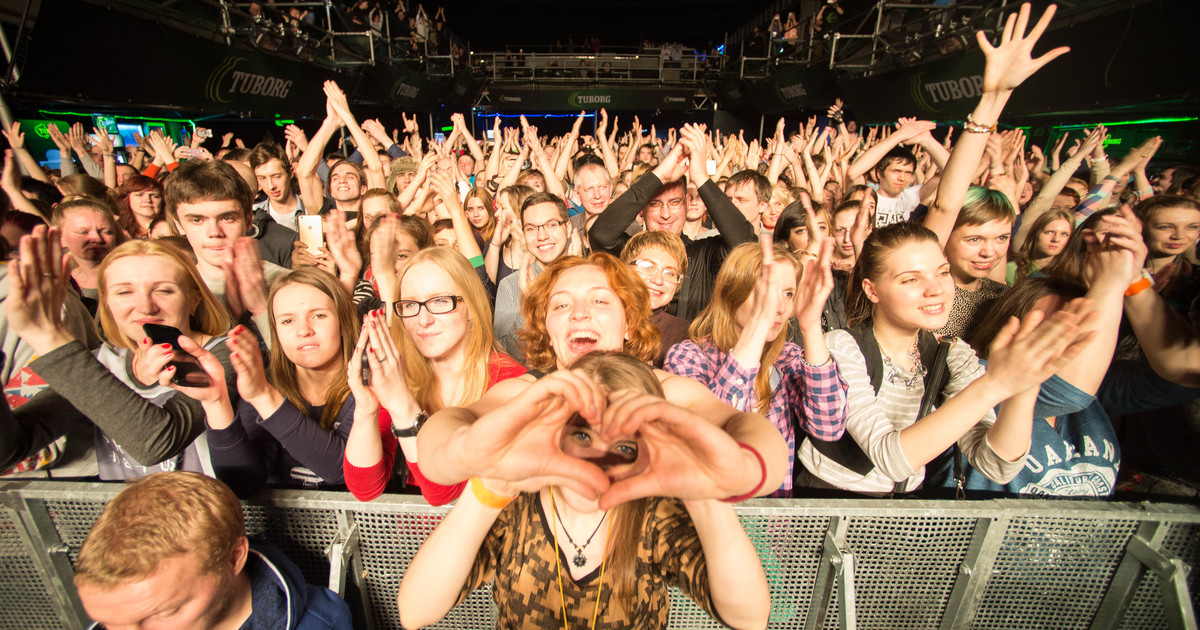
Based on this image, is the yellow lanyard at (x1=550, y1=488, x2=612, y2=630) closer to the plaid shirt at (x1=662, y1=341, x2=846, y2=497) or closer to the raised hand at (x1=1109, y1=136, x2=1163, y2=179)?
the plaid shirt at (x1=662, y1=341, x2=846, y2=497)

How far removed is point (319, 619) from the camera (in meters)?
1.33

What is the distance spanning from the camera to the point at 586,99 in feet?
61.1

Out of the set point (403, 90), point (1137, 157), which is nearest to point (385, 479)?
point (1137, 157)

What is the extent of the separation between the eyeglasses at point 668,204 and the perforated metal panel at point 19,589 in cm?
290

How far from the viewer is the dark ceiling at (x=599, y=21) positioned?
26.4 m

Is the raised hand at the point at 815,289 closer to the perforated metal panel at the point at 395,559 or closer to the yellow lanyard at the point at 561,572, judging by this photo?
the yellow lanyard at the point at 561,572

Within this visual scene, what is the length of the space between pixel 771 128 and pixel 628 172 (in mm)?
13950

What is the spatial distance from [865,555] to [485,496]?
116cm

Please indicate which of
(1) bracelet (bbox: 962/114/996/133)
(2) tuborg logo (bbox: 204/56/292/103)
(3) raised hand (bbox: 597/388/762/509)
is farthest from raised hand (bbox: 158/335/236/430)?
(2) tuborg logo (bbox: 204/56/292/103)

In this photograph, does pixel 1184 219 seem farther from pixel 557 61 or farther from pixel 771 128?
pixel 557 61

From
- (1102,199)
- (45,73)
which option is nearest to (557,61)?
(45,73)

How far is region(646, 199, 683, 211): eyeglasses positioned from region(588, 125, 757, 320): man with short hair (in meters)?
0.02

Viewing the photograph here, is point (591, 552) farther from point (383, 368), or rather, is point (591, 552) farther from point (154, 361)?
point (154, 361)

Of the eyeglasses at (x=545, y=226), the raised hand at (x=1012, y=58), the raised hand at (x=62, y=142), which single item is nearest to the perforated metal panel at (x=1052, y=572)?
the raised hand at (x=1012, y=58)
